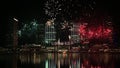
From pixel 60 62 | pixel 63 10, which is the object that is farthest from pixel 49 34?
pixel 60 62

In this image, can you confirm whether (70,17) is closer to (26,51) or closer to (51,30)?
(26,51)

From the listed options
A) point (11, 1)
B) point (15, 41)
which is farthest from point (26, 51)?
point (11, 1)

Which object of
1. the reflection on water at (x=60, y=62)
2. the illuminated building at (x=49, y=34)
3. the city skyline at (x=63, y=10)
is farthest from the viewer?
the illuminated building at (x=49, y=34)

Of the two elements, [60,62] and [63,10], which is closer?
[60,62]

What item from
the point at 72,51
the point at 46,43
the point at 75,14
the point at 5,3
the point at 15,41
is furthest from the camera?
the point at 46,43

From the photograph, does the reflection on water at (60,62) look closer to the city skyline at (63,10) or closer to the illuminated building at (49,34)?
the city skyline at (63,10)

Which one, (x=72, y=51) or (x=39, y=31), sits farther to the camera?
(x=39, y=31)

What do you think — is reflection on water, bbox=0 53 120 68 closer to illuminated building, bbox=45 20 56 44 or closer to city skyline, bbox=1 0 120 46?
city skyline, bbox=1 0 120 46

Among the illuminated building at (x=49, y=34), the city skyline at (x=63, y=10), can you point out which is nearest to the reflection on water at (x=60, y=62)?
the city skyline at (x=63, y=10)

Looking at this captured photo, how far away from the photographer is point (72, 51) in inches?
3684

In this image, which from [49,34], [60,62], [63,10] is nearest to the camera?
[60,62]

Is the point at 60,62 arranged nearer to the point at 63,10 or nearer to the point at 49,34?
the point at 63,10

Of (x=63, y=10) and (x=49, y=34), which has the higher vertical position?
(x=63, y=10)

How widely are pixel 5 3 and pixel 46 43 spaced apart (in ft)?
179
